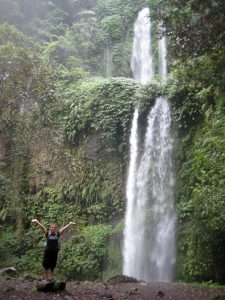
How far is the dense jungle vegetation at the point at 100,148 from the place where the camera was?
9.41 metres

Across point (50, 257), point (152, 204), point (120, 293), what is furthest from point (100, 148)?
point (120, 293)

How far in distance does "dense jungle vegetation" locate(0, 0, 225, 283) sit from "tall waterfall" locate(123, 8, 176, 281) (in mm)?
421

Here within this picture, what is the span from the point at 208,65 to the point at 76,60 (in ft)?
65.5

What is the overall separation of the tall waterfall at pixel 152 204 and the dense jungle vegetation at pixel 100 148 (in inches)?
16.6

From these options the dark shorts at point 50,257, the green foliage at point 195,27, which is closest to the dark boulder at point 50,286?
the dark shorts at point 50,257

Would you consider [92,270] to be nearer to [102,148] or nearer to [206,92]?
[102,148]

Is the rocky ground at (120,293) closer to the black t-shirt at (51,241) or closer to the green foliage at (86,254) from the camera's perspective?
the black t-shirt at (51,241)

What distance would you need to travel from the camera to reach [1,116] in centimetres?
1453

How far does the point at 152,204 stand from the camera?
52.0ft

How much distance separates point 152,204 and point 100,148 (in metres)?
4.78

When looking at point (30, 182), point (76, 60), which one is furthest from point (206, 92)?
point (76, 60)

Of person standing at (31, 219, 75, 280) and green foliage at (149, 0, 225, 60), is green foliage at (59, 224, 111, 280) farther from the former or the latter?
green foliage at (149, 0, 225, 60)

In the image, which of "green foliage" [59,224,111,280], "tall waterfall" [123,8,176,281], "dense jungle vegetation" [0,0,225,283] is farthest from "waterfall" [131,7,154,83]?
"green foliage" [59,224,111,280]

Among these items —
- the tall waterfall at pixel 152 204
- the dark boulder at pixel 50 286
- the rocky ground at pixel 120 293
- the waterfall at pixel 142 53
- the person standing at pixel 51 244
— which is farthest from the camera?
the waterfall at pixel 142 53
